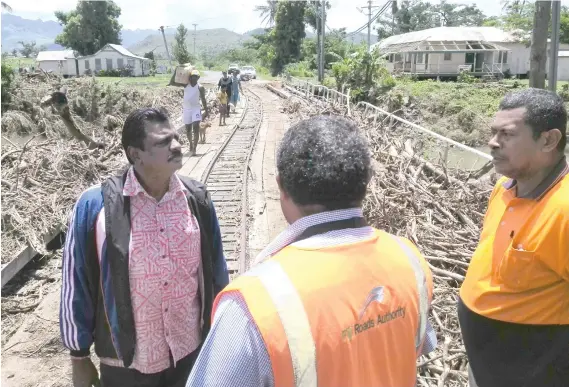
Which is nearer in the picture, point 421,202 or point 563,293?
point 563,293

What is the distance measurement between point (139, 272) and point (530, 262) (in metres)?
1.80

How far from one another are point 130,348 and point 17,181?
560 cm

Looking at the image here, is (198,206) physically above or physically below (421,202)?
above

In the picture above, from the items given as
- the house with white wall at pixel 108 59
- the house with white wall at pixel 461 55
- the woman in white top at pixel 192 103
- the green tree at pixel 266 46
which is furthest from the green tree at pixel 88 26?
the woman in white top at pixel 192 103

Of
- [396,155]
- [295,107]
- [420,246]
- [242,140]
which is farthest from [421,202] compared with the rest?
[295,107]

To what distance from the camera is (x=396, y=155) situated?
8656 millimetres

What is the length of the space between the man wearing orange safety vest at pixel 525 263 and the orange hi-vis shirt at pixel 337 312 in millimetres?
1023

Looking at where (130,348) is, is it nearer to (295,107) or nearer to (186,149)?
(186,149)

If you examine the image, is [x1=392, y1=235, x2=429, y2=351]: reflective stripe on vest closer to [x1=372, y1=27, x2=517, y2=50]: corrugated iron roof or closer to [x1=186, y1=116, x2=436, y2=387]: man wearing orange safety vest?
[x1=186, y1=116, x2=436, y2=387]: man wearing orange safety vest

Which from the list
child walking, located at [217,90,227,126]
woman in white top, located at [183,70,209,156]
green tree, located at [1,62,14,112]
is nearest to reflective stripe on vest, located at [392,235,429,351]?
woman in white top, located at [183,70,209,156]

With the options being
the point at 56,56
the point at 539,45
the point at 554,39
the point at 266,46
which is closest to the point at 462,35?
the point at 266,46

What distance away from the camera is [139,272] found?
2.45 meters

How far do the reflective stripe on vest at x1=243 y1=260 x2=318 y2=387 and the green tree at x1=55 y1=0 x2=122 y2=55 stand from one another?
7208 cm

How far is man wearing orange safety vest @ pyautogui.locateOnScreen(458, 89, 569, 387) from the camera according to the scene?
7.70 feet
